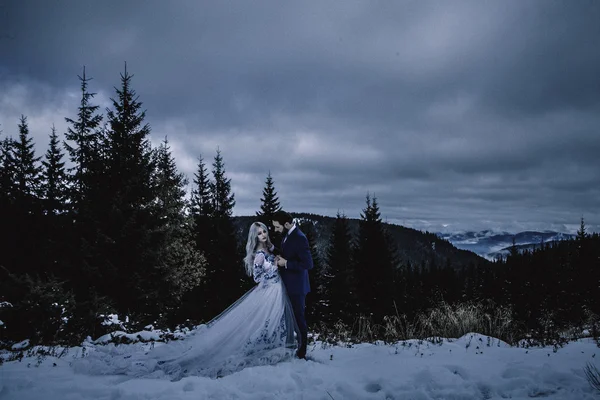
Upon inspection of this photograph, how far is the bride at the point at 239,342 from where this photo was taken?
16.9 feet

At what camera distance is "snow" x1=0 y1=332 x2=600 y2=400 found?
13.1ft

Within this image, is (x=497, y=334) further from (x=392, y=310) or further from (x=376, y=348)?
(x=392, y=310)

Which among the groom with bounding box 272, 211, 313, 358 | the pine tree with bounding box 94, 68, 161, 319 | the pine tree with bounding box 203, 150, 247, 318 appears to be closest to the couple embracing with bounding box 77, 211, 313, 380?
the groom with bounding box 272, 211, 313, 358

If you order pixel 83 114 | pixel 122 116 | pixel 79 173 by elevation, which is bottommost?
pixel 79 173

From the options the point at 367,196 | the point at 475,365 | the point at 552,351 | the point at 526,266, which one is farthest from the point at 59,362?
the point at 526,266

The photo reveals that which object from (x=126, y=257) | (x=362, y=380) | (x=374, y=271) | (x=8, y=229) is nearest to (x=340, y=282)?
(x=374, y=271)

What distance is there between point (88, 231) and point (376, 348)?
1252 centimetres

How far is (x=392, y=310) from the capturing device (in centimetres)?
2625

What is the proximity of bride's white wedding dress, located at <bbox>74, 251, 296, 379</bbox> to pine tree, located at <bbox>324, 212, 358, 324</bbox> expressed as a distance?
22270mm

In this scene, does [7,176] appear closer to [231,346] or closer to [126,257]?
[126,257]

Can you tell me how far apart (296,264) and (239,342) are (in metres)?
1.83

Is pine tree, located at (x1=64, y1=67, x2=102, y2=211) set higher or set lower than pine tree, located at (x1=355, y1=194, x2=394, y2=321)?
higher

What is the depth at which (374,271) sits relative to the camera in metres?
27.3

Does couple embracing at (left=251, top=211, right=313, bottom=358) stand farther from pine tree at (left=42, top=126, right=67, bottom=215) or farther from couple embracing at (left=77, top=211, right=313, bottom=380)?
pine tree at (left=42, top=126, right=67, bottom=215)
